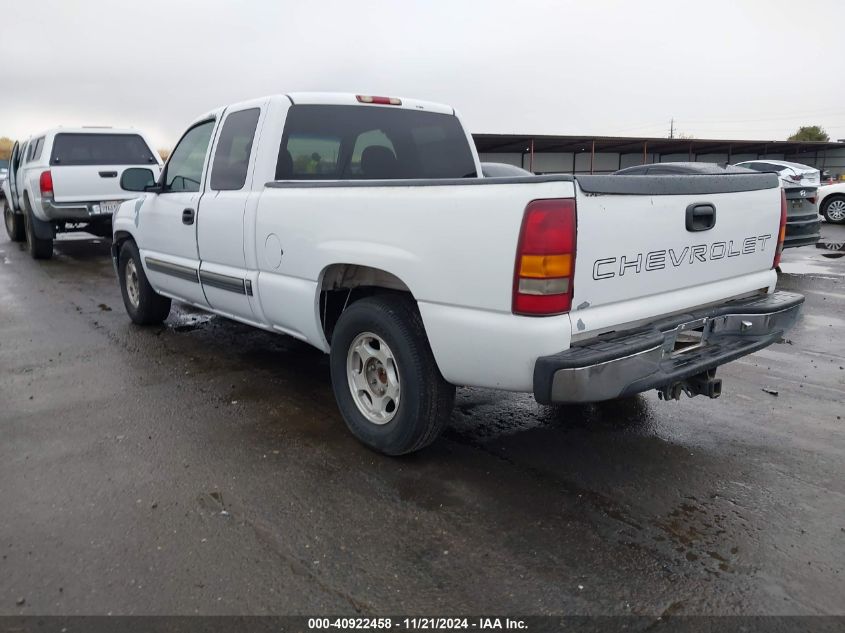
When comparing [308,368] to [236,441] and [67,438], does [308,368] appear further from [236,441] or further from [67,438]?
[67,438]

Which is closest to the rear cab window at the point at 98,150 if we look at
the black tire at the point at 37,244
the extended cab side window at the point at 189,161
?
the black tire at the point at 37,244

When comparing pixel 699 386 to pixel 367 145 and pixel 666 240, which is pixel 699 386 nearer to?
pixel 666 240

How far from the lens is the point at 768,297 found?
3824mm

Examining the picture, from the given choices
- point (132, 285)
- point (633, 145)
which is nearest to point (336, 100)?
point (132, 285)

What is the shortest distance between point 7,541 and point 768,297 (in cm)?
403

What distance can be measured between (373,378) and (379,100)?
84.9 inches

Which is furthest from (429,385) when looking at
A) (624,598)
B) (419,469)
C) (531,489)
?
(624,598)

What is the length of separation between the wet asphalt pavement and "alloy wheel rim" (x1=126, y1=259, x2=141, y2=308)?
1481 millimetres

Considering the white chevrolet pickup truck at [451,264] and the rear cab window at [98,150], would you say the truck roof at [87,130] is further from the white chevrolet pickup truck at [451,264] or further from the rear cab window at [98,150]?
the white chevrolet pickup truck at [451,264]

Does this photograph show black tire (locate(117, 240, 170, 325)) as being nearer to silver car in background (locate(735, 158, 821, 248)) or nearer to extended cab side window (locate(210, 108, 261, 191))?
extended cab side window (locate(210, 108, 261, 191))

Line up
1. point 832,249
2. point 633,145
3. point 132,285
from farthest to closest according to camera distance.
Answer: point 633,145
point 832,249
point 132,285

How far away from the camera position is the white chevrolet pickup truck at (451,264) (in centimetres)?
283

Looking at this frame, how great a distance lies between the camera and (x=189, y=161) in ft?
17.5

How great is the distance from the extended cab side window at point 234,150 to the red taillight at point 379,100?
2.36 feet
